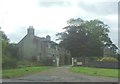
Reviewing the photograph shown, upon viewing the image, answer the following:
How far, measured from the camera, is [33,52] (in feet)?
240

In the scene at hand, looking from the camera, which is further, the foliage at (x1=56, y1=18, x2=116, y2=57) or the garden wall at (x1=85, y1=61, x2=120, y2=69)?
the foliage at (x1=56, y1=18, x2=116, y2=57)

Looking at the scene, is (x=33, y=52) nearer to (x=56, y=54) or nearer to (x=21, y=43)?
(x=21, y=43)

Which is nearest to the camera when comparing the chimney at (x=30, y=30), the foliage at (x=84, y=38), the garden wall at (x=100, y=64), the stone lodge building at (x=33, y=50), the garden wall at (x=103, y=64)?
the garden wall at (x=100, y=64)

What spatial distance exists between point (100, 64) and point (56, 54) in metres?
27.0

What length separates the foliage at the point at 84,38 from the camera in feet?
312

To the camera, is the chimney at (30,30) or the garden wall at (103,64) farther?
the chimney at (30,30)

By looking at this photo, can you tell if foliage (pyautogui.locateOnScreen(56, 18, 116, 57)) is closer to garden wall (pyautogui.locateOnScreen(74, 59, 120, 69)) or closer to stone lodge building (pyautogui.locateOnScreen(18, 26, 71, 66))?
stone lodge building (pyautogui.locateOnScreen(18, 26, 71, 66))

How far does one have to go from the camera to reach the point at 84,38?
322 feet

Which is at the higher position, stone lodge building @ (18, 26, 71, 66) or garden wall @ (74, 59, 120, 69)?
stone lodge building @ (18, 26, 71, 66)

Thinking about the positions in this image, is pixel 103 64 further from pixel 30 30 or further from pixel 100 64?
pixel 30 30

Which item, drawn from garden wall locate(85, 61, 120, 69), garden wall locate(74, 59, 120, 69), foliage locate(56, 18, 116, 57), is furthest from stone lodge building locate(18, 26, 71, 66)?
foliage locate(56, 18, 116, 57)

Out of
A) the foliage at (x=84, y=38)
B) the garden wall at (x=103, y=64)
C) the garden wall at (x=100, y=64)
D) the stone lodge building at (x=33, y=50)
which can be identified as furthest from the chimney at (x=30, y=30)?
the foliage at (x=84, y=38)

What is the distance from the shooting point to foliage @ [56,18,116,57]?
9519cm

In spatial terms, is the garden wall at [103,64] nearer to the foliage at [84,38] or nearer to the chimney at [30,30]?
the chimney at [30,30]
